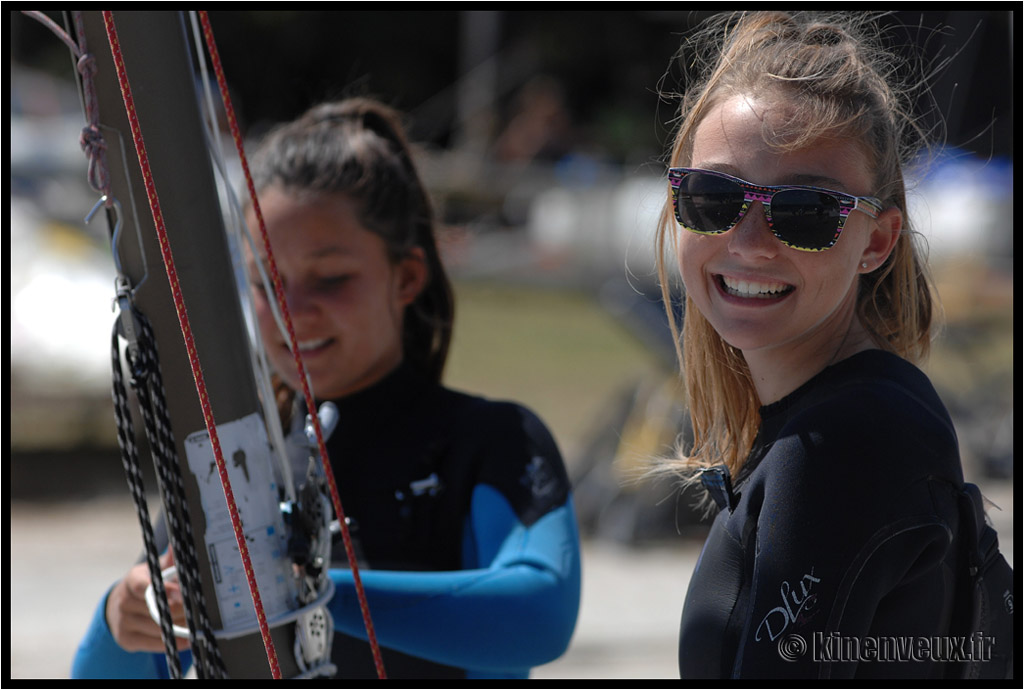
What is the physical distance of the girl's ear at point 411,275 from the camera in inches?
77.2

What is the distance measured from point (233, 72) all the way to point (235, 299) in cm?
1885

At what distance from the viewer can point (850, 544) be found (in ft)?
3.37

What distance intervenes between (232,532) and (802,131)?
0.80m

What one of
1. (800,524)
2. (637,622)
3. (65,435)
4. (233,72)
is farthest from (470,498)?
(233,72)

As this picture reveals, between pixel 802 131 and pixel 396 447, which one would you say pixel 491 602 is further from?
pixel 802 131

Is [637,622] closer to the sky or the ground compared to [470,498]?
closer to the ground

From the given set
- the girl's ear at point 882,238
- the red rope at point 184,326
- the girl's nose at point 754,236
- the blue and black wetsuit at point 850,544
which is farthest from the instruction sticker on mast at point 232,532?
the girl's ear at point 882,238

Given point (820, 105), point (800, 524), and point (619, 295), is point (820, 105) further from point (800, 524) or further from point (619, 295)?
point (619, 295)

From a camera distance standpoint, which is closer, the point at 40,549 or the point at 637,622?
the point at 637,622

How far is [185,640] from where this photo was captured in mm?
1382

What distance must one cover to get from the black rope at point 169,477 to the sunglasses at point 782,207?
64cm

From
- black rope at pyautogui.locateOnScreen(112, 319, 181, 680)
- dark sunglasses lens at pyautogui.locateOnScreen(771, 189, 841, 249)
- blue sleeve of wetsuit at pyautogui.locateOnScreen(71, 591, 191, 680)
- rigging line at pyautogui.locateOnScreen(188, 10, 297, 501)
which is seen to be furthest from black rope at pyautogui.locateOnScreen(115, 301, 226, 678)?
dark sunglasses lens at pyautogui.locateOnScreen(771, 189, 841, 249)

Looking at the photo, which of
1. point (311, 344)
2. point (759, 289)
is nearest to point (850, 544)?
point (759, 289)

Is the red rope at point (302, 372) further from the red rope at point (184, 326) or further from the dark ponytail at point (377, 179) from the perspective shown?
the dark ponytail at point (377, 179)
